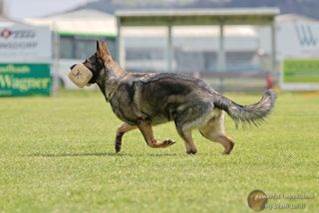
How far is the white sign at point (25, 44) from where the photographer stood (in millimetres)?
40812

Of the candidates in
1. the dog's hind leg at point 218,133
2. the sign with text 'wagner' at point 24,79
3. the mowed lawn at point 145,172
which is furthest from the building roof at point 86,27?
the dog's hind leg at point 218,133

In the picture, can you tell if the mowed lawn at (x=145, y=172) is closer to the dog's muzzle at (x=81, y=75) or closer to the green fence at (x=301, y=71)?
the dog's muzzle at (x=81, y=75)

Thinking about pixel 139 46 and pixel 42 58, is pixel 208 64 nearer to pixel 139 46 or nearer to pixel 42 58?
pixel 139 46

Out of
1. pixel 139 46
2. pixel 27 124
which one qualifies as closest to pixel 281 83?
pixel 27 124

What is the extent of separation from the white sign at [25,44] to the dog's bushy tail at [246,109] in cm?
2784

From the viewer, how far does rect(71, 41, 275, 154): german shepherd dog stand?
13000mm

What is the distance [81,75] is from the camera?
1412 centimetres

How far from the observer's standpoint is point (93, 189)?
31.7ft

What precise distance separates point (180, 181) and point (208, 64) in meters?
83.3

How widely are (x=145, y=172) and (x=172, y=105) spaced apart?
2327 mm

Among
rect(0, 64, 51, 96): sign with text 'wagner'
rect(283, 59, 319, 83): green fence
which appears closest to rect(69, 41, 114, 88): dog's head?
rect(0, 64, 51, 96): sign with text 'wagner'

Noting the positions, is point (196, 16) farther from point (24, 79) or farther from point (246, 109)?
point (246, 109)

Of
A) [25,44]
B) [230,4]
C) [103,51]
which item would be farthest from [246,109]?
[230,4]

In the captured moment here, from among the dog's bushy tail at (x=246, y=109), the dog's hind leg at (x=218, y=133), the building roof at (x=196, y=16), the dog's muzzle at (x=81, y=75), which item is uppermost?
the building roof at (x=196, y=16)
